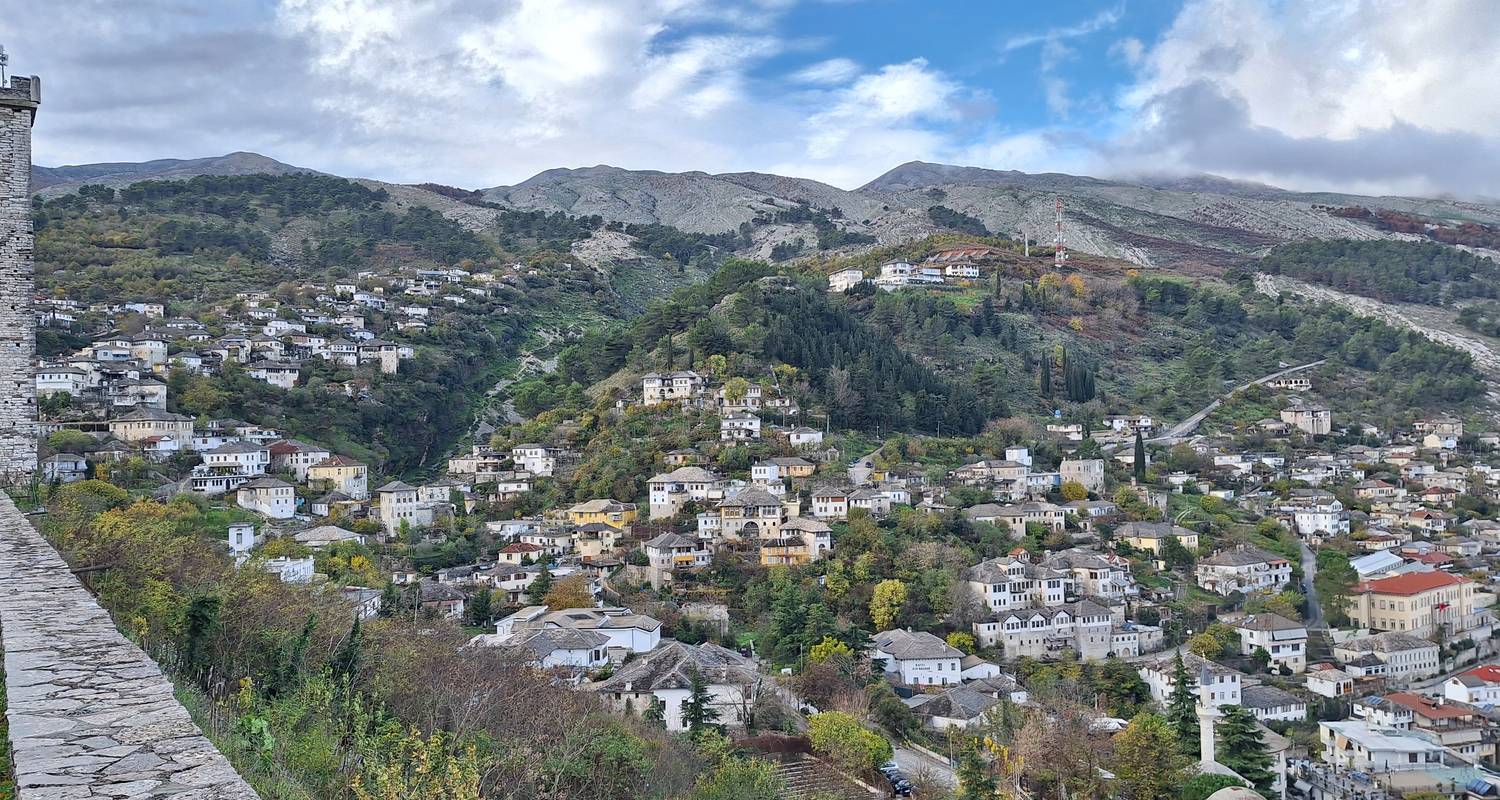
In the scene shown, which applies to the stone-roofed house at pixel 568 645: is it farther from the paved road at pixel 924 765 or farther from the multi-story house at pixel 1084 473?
the multi-story house at pixel 1084 473

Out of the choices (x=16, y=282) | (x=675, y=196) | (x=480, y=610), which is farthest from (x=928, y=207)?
(x=16, y=282)

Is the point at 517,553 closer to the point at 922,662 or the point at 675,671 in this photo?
the point at 675,671

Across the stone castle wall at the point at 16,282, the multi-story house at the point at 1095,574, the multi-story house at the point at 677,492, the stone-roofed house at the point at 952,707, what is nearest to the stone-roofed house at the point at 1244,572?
the multi-story house at the point at 1095,574

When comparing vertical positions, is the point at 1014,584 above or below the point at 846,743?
below

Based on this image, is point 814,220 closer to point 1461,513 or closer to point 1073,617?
point 1461,513

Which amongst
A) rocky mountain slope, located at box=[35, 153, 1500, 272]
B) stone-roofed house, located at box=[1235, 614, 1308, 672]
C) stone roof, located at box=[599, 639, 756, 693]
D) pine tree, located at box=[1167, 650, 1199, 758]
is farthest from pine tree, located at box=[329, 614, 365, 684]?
rocky mountain slope, located at box=[35, 153, 1500, 272]

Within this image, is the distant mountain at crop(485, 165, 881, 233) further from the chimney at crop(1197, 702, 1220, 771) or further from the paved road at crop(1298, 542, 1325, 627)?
the chimney at crop(1197, 702, 1220, 771)

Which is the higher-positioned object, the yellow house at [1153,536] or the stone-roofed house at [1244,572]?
the yellow house at [1153,536]
